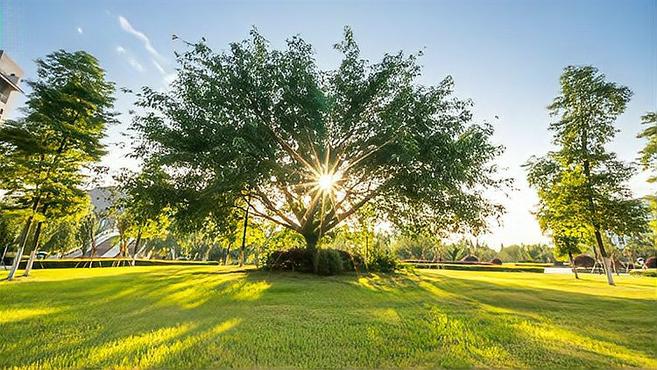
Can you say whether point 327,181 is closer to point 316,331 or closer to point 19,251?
point 316,331

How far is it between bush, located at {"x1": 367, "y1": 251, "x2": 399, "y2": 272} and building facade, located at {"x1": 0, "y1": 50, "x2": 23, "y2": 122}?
45545 mm

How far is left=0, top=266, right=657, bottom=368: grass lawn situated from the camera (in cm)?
425

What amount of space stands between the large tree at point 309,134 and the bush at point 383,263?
5.16m

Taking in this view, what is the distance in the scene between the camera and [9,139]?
47.3 feet

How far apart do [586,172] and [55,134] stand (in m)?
31.7

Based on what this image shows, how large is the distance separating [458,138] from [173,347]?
1375cm

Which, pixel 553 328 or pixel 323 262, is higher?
pixel 323 262

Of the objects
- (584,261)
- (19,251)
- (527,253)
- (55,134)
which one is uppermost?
(55,134)

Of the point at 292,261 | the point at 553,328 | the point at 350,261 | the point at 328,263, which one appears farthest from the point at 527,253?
the point at 553,328

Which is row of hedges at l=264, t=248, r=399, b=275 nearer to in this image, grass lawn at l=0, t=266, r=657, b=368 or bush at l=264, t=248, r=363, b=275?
bush at l=264, t=248, r=363, b=275

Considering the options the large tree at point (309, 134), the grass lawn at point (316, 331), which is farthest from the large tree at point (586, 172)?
the grass lawn at point (316, 331)

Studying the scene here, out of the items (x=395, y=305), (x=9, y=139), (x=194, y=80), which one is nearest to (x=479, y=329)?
(x=395, y=305)

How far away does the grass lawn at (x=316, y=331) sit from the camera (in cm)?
425

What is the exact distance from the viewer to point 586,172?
63.3 ft
